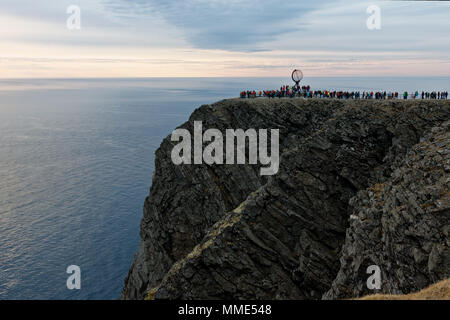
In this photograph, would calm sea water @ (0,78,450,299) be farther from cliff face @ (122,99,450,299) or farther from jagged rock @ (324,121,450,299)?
jagged rock @ (324,121,450,299)

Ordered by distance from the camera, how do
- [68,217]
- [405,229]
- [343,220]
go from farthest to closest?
[68,217], [343,220], [405,229]

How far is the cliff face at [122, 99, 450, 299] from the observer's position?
23994 mm

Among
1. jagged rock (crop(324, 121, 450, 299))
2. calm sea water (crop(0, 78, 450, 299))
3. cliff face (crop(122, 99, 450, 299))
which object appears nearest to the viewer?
jagged rock (crop(324, 121, 450, 299))

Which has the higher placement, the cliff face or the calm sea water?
the cliff face

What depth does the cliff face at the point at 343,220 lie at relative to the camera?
2399 centimetres

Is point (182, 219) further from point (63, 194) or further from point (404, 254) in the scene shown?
point (63, 194)

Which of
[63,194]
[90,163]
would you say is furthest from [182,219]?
[90,163]

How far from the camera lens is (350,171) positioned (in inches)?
1396

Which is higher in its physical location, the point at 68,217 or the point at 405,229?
the point at 405,229

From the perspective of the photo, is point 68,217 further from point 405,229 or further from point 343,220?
point 405,229

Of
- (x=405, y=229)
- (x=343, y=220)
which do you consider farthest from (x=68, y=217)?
(x=405, y=229)

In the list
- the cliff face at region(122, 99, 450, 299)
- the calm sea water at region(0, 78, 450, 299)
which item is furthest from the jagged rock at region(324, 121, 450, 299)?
the calm sea water at region(0, 78, 450, 299)

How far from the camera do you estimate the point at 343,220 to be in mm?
34156
